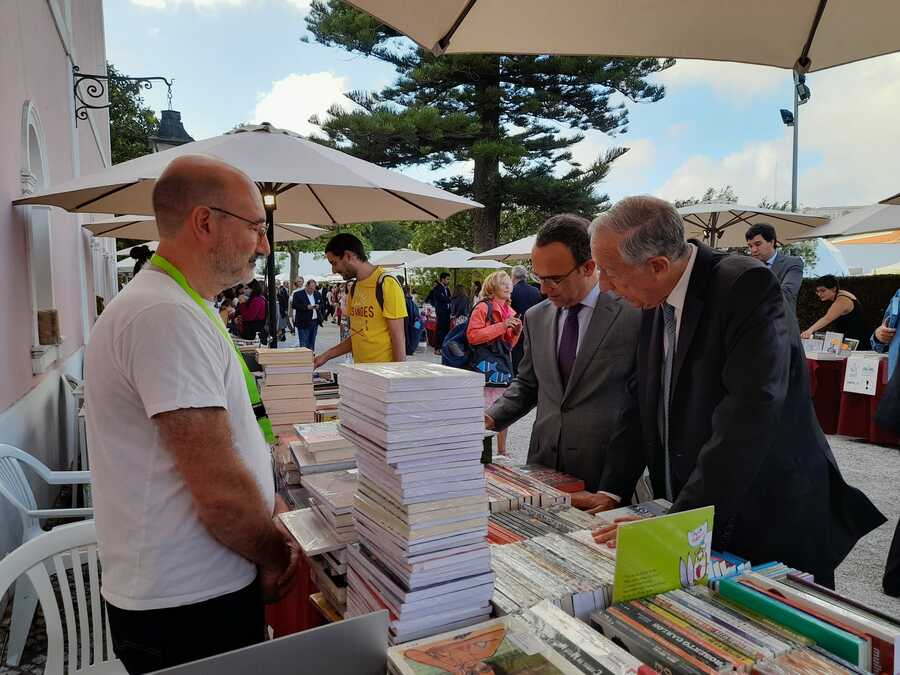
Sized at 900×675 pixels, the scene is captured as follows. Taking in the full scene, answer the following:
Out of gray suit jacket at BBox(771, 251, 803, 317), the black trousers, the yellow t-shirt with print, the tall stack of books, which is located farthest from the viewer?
gray suit jacket at BBox(771, 251, 803, 317)

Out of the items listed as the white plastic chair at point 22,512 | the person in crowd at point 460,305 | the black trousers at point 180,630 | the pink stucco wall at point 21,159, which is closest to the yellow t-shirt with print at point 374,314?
the white plastic chair at point 22,512

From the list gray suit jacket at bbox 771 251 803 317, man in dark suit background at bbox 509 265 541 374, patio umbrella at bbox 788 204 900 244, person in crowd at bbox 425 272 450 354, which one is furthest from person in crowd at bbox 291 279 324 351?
patio umbrella at bbox 788 204 900 244

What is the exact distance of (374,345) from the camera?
15.3 ft

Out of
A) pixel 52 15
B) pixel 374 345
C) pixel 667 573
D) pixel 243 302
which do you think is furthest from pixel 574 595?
pixel 243 302

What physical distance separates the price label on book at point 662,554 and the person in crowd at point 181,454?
84 centimetres

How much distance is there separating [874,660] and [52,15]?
760cm

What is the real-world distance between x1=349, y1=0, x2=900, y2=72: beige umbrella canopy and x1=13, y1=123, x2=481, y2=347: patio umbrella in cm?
141

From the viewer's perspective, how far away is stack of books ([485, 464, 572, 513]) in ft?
5.81

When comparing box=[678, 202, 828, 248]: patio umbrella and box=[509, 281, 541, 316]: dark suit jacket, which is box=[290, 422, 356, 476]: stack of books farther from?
box=[678, 202, 828, 248]: patio umbrella

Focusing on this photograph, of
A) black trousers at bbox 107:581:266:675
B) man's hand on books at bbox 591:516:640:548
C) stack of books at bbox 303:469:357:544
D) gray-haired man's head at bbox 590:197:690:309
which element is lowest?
black trousers at bbox 107:581:266:675

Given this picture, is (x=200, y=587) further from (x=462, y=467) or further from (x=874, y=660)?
(x=874, y=660)

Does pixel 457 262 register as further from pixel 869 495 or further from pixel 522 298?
pixel 869 495

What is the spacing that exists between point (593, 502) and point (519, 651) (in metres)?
1.03

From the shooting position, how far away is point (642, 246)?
184 centimetres
